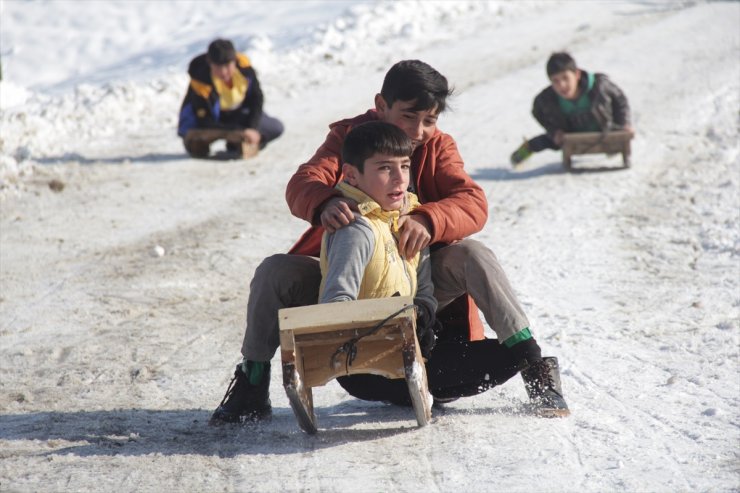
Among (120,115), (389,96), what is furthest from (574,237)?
(120,115)

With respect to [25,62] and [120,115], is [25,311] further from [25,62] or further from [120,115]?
[25,62]

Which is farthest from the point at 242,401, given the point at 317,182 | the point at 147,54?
the point at 147,54

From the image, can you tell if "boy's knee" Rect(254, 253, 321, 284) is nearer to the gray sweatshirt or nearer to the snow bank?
the gray sweatshirt

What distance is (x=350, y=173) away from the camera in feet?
12.3

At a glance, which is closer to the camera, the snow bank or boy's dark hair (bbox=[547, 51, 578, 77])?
boy's dark hair (bbox=[547, 51, 578, 77])

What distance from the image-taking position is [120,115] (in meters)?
10.8

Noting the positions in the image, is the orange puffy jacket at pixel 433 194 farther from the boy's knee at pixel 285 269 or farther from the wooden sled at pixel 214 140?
the wooden sled at pixel 214 140

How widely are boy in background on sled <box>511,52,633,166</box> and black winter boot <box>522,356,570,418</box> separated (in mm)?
5165

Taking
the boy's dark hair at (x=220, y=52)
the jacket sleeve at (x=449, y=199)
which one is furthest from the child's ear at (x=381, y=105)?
the boy's dark hair at (x=220, y=52)

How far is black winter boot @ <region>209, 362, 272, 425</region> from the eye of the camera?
12.6 ft

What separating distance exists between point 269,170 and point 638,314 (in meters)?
4.40

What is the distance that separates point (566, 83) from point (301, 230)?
320 cm

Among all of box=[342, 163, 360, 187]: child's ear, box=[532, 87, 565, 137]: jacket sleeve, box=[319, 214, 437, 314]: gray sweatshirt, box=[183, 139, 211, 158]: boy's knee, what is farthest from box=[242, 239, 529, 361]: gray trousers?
box=[183, 139, 211, 158]: boy's knee

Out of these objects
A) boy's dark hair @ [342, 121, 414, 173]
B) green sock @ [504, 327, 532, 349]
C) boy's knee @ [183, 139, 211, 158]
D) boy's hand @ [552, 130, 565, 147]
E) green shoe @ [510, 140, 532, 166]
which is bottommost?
green shoe @ [510, 140, 532, 166]
